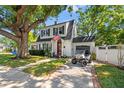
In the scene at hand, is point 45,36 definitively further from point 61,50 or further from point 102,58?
point 102,58

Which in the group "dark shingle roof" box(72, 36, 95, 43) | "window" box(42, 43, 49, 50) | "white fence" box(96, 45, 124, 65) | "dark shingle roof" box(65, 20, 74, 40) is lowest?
"white fence" box(96, 45, 124, 65)

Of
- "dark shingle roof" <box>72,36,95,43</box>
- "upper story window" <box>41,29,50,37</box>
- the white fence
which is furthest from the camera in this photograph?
"upper story window" <box>41,29,50,37</box>

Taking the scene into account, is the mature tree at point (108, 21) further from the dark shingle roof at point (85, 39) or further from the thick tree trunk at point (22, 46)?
the thick tree trunk at point (22, 46)

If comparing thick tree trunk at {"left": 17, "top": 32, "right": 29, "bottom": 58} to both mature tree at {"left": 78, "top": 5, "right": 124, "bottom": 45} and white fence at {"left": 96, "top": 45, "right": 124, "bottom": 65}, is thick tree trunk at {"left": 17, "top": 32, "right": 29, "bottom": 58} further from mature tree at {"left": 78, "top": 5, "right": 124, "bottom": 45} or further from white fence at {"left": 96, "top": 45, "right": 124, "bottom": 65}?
mature tree at {"left": 78, "top": 5, "right": 124, "bottom": 45}

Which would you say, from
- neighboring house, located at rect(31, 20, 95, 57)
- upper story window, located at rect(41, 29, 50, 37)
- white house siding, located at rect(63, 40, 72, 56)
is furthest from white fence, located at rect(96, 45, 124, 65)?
upper story window, located at rect(41, 29, 50, 37)

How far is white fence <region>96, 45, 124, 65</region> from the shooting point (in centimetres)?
1462

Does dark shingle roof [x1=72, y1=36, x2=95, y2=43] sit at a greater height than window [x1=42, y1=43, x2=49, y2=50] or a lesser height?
greater

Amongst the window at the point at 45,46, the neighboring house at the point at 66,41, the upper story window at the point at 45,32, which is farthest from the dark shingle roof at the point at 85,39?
the upper story window at the point at 45,32

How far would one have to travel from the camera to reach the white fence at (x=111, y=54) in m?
14.6

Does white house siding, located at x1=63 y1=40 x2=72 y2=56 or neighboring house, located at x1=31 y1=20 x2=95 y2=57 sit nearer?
neighboring house, located at x1=31 y1=20 x2=95 y2=57

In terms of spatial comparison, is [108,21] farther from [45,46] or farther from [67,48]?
[45,46]
